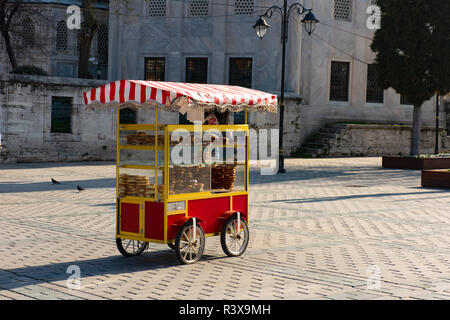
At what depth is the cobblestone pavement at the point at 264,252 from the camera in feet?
24.7

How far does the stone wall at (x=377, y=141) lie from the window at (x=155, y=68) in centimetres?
1009

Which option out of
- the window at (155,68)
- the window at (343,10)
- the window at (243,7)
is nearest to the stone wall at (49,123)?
the window at (155,68)

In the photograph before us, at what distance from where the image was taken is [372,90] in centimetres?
4159

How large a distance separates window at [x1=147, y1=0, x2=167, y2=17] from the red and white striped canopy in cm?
2897

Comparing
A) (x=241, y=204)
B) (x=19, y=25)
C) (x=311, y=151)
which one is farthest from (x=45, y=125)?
(x=241, y=204)

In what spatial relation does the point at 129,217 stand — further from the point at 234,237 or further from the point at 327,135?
the point at 327,135

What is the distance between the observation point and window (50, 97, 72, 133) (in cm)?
2894

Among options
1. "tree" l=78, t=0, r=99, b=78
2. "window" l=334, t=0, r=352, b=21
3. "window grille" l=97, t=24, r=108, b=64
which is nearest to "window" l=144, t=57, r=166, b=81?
"tree" l=78, t=0, r=99, b=78

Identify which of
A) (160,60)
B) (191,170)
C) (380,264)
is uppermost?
(160,60)

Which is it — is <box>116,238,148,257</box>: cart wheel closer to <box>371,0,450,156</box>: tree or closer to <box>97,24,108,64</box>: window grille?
<box>371,0,450,156</box>: tree
